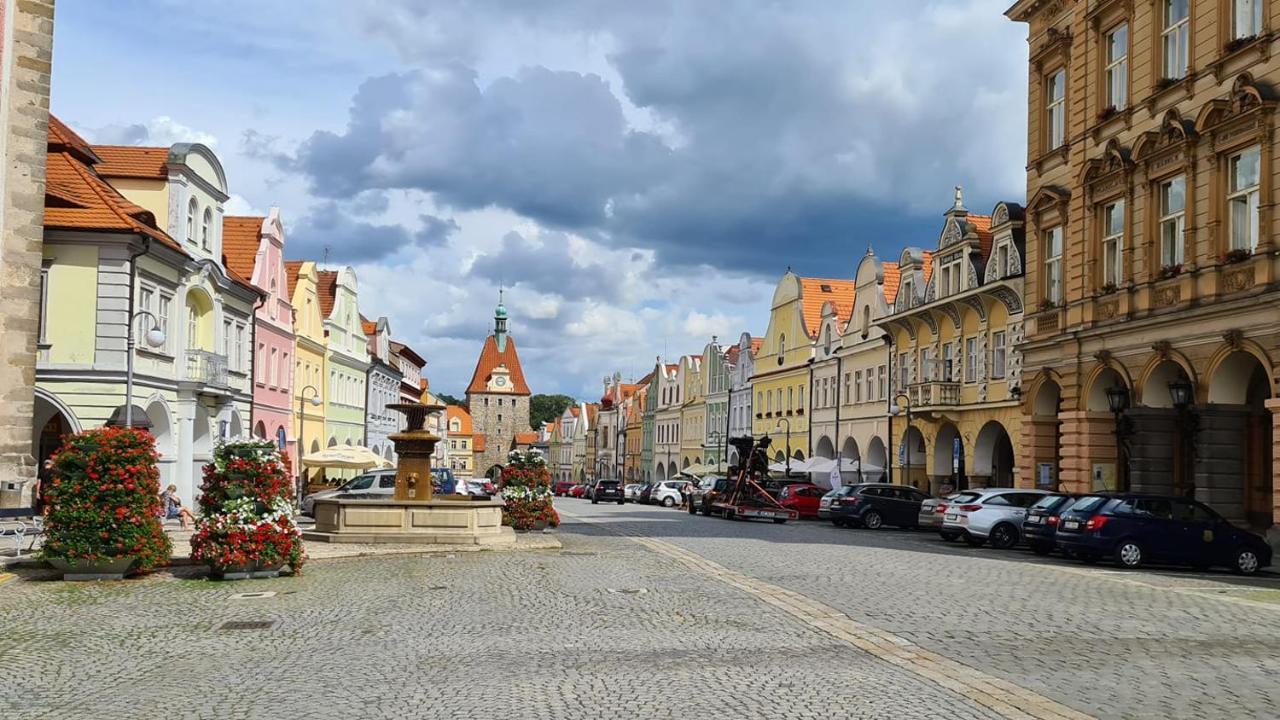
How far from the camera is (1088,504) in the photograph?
24750 mm

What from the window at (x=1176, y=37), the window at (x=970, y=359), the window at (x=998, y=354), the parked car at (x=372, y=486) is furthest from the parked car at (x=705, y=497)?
the window at (x=1176, y=37)

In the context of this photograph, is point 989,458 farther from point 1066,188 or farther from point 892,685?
point 892,685

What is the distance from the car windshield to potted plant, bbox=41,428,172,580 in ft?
55.0

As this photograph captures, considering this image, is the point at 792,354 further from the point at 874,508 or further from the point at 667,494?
the point at 874,508

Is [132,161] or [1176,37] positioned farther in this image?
[132,161]

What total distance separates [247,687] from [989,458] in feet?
125

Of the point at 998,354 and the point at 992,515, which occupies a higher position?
the point at 998,354

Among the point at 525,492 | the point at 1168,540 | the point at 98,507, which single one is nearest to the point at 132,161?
the point at 525,492

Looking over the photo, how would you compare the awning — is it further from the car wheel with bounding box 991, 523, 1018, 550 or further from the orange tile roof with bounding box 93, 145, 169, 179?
the car wheel with bounding box 991, 523, 1018, 550

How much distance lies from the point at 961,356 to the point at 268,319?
25.5 metres

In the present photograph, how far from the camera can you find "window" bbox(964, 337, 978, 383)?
45.2 m

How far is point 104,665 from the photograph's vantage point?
10.8 meters

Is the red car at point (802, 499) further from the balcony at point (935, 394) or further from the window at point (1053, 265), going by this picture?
the window at point (1053, 265)

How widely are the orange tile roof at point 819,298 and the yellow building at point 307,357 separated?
25262mm
